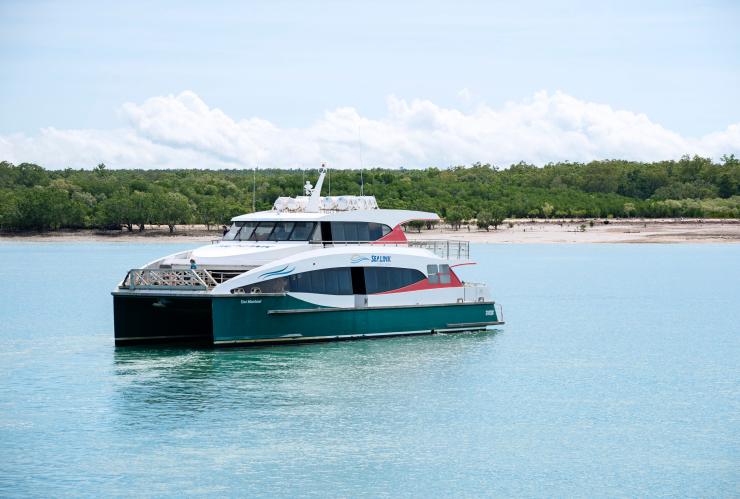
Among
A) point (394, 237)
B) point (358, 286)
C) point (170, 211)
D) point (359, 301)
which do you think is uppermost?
point (170, 211)

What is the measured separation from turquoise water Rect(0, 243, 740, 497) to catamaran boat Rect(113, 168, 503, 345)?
0.75 metres

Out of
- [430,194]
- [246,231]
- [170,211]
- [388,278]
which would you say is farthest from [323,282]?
[430,194]

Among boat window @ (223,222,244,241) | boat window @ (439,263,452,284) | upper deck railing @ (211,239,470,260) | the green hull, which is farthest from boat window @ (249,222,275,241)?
boat window @ (439,263,452,284)

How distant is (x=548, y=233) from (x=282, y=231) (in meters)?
94.8

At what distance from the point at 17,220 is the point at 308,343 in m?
96.1

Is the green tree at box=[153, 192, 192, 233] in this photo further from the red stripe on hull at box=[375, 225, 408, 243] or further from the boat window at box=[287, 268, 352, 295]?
the boat window at box=[287, 268, 352, 295]

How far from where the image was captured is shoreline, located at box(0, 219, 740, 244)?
382 ft

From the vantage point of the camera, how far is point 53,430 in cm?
2530

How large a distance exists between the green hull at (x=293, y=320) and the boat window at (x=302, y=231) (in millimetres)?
2886

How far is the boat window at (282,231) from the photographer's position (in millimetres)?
35906

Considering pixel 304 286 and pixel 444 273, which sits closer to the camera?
pixel 304 286

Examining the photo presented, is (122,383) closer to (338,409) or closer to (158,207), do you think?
(338,409)

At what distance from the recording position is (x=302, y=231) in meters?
35.9

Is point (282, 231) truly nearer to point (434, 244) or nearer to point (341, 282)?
point (341, 282)
